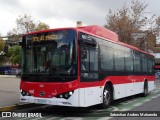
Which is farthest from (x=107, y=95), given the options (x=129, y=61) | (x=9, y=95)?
(x=9, y=95)

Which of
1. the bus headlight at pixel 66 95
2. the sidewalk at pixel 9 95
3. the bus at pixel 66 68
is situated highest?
the bus at pixel 66 68

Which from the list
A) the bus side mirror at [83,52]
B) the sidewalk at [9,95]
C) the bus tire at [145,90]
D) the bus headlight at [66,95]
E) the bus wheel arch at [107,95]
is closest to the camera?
the bus headlight at [66,95]

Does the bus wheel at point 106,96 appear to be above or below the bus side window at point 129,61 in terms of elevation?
below

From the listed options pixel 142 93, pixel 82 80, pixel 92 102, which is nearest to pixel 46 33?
pixel 82 80

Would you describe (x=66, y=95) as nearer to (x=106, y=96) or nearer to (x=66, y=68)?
(x=66, y=68)

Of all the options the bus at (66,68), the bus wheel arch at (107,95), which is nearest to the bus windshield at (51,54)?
the bus at (66,68)

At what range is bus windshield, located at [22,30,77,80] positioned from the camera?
432 inches

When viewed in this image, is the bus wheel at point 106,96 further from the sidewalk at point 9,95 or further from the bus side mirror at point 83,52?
the sidewalk at point 9,95

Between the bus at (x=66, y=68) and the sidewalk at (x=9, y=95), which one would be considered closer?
the bus at (x=66, y=68)

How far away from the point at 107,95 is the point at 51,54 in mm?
3528

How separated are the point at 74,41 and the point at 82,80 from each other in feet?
4.60

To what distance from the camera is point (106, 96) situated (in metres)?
13.4

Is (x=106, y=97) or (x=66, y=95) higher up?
(x=66, y=95)

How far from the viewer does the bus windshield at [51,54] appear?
1097 cm
